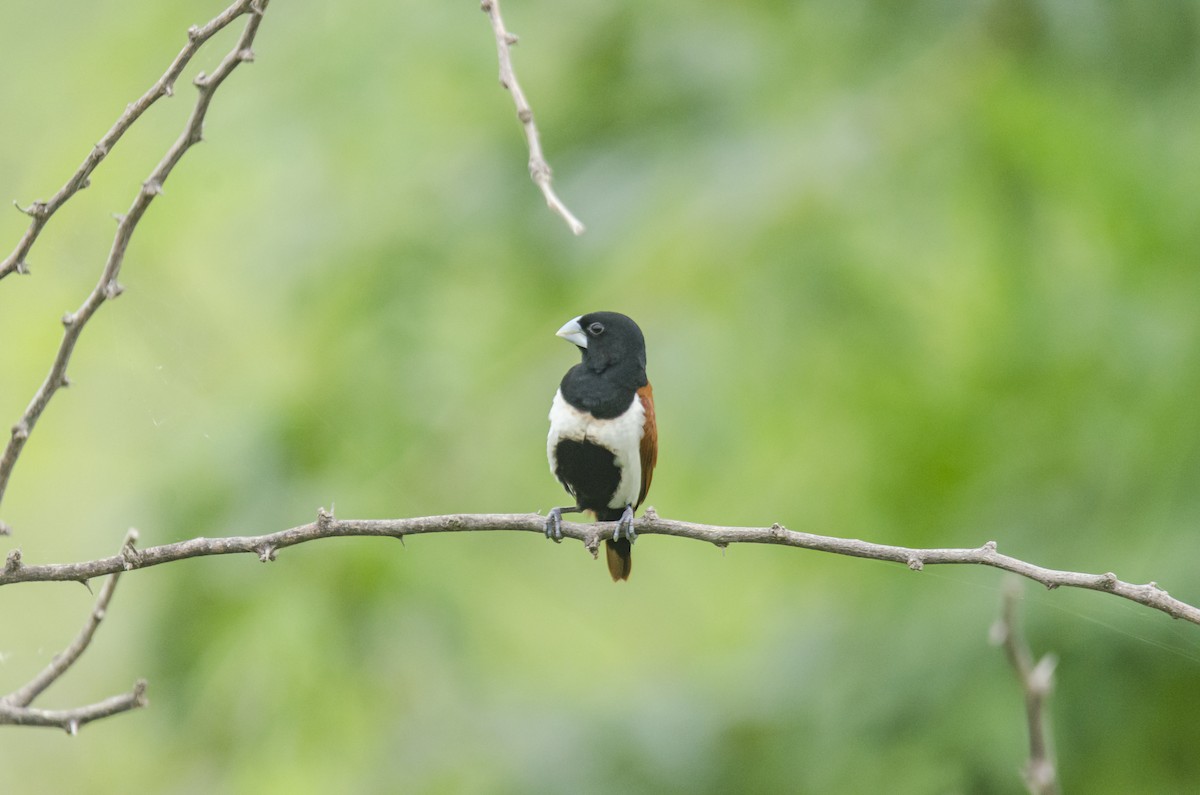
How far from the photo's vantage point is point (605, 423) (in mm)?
3031

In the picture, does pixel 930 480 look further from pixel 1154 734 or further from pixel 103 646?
pixel 103 646

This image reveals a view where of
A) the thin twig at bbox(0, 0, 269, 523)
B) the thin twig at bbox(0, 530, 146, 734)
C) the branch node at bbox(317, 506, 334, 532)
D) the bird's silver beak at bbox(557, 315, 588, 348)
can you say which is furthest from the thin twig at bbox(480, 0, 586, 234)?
the bird's silver beak at bbox(557, 315, 588, 348)

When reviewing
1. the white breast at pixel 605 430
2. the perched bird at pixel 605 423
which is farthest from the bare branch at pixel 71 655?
the white breast at pixel 605 430

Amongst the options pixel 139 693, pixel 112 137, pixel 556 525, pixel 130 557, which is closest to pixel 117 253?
pixel 112 137

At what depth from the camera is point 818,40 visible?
4.55 meters

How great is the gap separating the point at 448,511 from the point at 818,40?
2.19m

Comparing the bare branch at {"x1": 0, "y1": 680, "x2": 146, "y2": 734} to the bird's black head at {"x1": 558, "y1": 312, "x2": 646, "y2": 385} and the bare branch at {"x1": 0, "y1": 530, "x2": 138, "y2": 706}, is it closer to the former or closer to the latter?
the bare branch at {"x1": 0, "y1": 530, "x2": 138, "y2": 706}

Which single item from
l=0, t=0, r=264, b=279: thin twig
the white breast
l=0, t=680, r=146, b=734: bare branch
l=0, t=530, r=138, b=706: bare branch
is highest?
the white breast

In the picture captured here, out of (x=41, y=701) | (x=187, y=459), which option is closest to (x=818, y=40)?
(x=187, y=459)

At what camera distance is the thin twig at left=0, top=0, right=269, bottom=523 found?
184cm

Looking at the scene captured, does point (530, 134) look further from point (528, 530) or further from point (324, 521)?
point (324, 521)

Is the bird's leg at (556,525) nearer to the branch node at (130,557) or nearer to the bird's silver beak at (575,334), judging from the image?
the bird's silver beak at (575,334)

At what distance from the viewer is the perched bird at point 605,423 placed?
2770 millimetres

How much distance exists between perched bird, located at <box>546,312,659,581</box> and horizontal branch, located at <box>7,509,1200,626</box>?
2.56 ft
